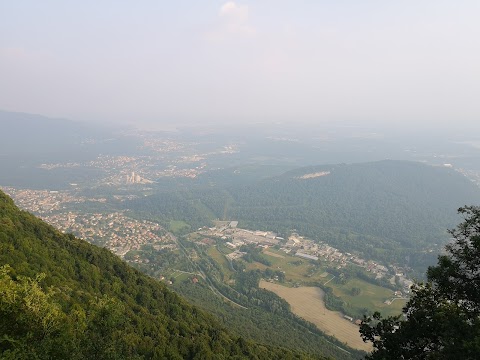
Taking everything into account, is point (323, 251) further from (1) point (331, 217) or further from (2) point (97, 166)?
(2) point (97, 166)

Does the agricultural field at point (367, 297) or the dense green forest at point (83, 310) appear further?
the agricultural field at point (367, 297)

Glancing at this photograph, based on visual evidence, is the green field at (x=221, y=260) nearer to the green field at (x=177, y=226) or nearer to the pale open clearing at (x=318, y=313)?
the pale open clearing at (x=318, y=313)

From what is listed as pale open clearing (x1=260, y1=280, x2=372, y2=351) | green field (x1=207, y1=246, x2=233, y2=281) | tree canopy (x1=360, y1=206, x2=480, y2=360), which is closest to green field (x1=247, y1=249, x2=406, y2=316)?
pale open clearing (x1=260, y1=280, x2=372, y2=351)

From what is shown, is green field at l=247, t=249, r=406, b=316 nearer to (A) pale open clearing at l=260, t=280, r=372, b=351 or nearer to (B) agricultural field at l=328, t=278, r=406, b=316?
(B) agricultural field at l=328, t=278, r=406, b=316

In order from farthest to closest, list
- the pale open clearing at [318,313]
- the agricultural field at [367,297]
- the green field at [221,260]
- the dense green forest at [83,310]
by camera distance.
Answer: the green field at [221,260], the agricultural field at [367,297], the pale open clearing at [318,313], the dense green forest at [83,310]

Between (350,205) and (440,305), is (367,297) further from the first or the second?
(350,205)

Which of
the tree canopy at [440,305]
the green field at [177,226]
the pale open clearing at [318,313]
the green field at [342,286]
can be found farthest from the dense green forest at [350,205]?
the tree canopy at [440,305]

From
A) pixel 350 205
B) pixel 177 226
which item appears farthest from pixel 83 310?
pixel 350 205
